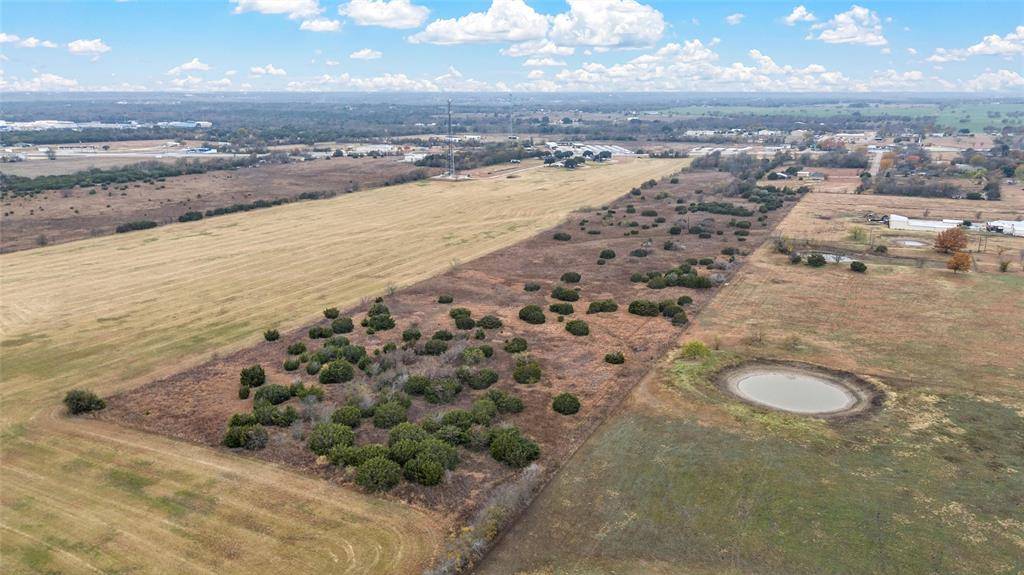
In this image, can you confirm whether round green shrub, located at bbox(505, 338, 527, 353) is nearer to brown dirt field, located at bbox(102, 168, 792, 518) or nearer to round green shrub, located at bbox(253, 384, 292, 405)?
brown dirt field, located at bbox(102, 168, 792, 518)

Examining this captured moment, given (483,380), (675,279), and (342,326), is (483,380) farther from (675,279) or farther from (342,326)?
(675,279)

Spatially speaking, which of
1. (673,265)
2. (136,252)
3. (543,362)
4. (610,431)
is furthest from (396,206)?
(610,431)

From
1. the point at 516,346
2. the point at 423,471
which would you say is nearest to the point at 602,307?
the point at 516,346

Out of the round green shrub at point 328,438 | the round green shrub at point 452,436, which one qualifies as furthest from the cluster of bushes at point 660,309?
the round green shrub at point 328,438

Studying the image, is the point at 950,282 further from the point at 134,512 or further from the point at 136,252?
the point at 136,252

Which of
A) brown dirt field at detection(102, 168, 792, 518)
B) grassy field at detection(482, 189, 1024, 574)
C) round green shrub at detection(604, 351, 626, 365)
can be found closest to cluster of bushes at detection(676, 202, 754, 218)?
brown dirt field at detection(102, 168, 792, 518)

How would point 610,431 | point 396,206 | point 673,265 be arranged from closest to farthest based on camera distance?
point 610,431 < point 673,265 < point 396,206

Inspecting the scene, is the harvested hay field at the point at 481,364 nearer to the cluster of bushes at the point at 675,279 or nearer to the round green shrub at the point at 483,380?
the round green shrub at the point at 483,380
